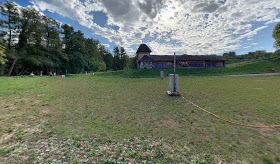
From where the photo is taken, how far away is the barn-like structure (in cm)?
3794

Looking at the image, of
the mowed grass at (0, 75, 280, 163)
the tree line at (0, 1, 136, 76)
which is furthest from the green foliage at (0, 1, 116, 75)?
the mowed grass at (0, 75, 280, 163)

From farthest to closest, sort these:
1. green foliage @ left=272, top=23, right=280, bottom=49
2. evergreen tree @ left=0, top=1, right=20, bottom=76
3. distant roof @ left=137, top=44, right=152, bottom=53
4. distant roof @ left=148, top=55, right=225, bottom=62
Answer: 1. distant roof @ left=137, top=44, right=152, bottom=53
2. distant roof @ left=148, top=55, right=225, bottom=62
3. green foliage @ left=272, top=23, right=280, bottom=49
4. evergreen tree @ left=0, top=1, right=20, bottom=76

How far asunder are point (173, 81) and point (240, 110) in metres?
4.62

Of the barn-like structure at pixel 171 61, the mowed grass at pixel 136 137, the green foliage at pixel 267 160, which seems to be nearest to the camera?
the green foliage at pixel 267 160

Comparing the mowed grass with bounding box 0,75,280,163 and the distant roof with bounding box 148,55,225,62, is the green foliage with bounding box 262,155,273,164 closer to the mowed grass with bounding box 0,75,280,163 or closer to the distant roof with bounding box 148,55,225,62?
the mowed grass with bounding box 0,75,280,163

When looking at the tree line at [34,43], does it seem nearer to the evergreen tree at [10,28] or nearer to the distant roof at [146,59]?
the evergreen tree at [10,28]

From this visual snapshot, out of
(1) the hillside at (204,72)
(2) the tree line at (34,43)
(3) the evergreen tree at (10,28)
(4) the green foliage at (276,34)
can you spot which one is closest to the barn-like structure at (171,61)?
(1) the hillside at (204,72)

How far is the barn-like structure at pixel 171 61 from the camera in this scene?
37938 millimetres

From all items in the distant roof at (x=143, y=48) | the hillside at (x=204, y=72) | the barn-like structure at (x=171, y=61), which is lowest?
the hillside at (x=204, y=72)

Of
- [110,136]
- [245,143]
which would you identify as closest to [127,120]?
[110,136]

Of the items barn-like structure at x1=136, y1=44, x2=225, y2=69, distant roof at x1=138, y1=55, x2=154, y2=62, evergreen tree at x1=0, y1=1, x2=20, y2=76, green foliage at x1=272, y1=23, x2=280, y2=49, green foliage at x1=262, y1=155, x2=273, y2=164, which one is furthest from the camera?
barn-like structure at x1=136, y1=44, x2=225, y2=69

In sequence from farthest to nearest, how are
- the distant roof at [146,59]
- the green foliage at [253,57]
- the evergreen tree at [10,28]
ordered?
the green foliage at [253,57] → the distant roof at [146,59] → the evergreen tree at [10,28]

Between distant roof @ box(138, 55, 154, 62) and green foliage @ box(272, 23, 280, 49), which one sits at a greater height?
green foliage @ box(272, 23, 280, 49)

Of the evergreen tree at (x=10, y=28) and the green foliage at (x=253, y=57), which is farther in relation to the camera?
the green foliage at (x=253, y=57)
